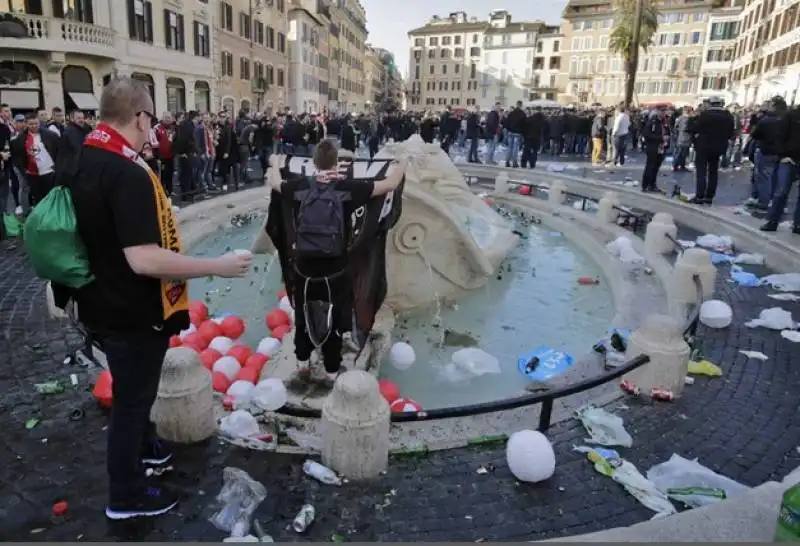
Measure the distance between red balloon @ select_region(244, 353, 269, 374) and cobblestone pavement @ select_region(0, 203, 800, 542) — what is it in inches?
52.2

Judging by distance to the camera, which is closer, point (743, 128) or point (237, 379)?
point (237, 379)

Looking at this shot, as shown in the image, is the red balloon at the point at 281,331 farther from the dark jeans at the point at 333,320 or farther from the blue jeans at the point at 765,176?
the blue jeans at the point at 765,176

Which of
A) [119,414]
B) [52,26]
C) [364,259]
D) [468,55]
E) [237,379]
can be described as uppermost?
[468,55]

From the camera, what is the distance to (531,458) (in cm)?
364

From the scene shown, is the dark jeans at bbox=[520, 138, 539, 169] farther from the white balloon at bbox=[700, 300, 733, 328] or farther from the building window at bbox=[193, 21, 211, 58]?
the building window at bbox=[193, 21, 211, 58]

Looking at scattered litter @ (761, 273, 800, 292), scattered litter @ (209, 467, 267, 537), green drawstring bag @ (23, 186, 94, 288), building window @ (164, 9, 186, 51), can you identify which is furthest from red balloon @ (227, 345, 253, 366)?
building window @ (164, 9, 186, 51)

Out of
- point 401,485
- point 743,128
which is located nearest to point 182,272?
point 401,485

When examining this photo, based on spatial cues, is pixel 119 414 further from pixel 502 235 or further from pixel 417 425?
pixel 502 235

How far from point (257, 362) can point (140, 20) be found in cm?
2791

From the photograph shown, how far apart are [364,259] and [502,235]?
548 cm

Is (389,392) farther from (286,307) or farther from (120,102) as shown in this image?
(120,102)

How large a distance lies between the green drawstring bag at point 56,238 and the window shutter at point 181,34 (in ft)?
108

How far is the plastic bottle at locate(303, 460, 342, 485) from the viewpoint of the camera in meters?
3.61

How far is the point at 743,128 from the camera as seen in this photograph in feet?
71.9
